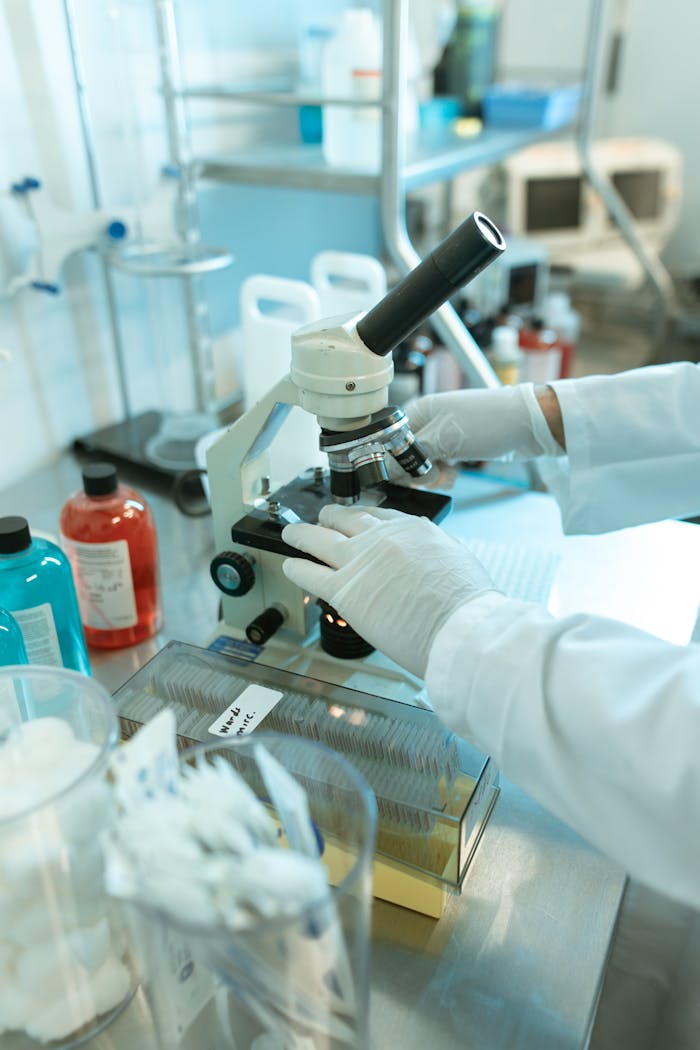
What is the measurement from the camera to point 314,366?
2.50ft

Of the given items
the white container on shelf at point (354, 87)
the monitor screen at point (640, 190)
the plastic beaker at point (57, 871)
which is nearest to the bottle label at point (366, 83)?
the white container on shelf at point (354, 87)

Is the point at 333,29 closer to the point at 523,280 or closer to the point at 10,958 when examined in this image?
the point at 523,280

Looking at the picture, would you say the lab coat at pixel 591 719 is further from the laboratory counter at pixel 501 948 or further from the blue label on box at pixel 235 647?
the blue label on box at pixel 235 647

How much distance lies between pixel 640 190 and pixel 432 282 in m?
2.44

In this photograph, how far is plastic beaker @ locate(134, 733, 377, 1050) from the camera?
0.45 m

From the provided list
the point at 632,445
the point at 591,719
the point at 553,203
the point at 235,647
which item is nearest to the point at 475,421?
the point at 632,445

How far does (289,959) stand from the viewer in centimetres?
46

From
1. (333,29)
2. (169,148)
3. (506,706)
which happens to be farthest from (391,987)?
(333,29)

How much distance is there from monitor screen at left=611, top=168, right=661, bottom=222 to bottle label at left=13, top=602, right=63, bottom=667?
2.56 meters

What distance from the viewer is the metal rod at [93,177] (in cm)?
132

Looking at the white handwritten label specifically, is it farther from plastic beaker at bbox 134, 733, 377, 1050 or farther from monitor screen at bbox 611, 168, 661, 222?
monitor screen at bbox 611, 168, 661, 222

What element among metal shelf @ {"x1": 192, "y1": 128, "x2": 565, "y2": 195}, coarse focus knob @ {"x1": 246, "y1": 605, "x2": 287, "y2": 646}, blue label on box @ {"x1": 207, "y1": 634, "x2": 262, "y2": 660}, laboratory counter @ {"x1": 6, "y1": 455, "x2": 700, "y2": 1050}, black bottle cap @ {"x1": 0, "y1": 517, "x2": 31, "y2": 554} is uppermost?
metal shelf @ {"x1": 192, "y1": 128, "x2": 565, "y2": 195}

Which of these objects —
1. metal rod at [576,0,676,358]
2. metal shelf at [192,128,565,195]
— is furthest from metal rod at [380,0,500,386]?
metal rod at [576,0,676,358]

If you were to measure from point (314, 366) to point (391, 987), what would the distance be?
21.1 inches
